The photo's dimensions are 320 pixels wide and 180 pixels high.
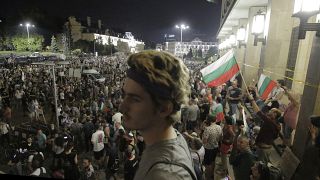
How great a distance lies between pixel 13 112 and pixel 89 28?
104 metres

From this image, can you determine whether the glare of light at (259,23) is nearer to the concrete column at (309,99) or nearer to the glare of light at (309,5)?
the concrete column at (309,99)

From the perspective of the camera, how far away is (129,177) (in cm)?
688

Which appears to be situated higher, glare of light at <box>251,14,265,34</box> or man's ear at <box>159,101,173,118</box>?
glare of light at <box>251,14,265,34</box>

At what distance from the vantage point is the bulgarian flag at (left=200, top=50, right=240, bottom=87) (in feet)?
23.1

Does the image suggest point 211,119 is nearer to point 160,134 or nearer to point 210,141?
point 210,141

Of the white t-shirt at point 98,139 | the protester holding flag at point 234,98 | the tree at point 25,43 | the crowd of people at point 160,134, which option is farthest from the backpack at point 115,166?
the tree at point 25,43

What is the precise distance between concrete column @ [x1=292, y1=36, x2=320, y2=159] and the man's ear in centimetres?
477

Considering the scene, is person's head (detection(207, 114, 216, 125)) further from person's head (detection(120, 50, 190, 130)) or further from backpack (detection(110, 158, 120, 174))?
person's head (detection(120, 50, 190, 130))

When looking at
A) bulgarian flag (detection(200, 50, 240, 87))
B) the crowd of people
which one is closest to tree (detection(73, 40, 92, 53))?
the crowd of people

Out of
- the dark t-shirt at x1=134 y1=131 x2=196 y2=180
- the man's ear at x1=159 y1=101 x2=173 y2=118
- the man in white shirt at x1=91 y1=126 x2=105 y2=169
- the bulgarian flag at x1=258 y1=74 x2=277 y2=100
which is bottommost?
the man in white shirt at x1=91 y1=126 x2=105 y2=169

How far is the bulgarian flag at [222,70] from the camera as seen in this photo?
7.05 m

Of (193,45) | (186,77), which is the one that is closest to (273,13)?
(186,77)

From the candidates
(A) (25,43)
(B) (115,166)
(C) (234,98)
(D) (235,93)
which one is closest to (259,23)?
(D) (235,93)

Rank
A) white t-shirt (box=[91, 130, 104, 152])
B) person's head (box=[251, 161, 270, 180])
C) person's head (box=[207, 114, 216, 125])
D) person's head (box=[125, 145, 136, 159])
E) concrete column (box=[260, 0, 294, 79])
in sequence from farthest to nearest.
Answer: concrete column (box=[260, 0, 294, 79]) → white t-shirt (box=[91, 130, 104, 152]) → person's head (box=[207, 114, 216, 125]) → person's head (box=[125, 145, 136, 159]) → person's head (box=[251, 161, 270, 180])
